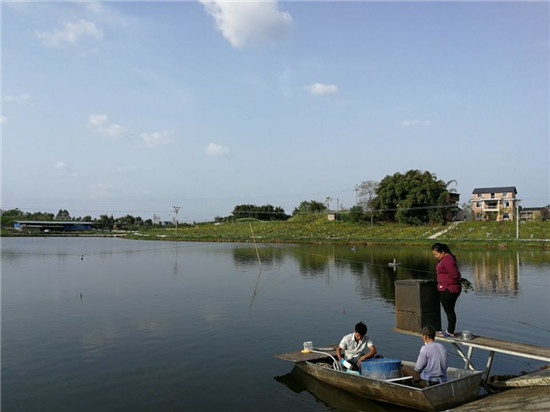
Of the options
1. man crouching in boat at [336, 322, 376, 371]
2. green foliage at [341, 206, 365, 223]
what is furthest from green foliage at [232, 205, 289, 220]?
man crouching in boat at [336, 322, 376, 371]

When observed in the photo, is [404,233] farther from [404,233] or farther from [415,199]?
[415,199]

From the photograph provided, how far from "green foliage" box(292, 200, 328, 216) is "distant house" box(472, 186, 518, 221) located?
45148 millimetres

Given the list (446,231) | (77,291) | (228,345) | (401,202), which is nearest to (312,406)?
(228,345)

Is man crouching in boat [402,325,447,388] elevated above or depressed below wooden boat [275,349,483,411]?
above

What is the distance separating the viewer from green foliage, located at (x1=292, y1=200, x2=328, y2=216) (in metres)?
138

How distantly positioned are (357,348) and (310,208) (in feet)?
426

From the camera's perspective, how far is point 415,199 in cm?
8950

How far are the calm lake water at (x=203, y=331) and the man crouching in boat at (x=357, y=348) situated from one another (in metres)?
0.89

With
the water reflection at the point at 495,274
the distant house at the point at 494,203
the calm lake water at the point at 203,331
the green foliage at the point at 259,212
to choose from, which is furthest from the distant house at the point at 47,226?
the water reflection at the point at 495,274

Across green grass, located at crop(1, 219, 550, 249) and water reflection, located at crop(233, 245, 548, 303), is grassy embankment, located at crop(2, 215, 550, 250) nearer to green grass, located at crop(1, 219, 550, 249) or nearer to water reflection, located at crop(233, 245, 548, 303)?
green grass, located at crop(1, 219, 550, 249)

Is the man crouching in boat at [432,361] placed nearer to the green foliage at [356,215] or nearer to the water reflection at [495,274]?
the water reflection at [495,274]

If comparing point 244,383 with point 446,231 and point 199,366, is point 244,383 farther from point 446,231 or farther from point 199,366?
point 446,231

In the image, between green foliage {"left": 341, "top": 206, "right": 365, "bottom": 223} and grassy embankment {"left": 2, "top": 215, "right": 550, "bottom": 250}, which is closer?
grassy embankment {"left": 2, "top": 215, "right": 550, "bottom": 250}

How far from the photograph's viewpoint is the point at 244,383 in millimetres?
11836
